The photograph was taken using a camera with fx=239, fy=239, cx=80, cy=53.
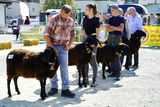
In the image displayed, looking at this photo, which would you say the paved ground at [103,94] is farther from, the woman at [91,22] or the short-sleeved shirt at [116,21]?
the short-sleeved shirt at [116,21]

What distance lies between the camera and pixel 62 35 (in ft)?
17.0

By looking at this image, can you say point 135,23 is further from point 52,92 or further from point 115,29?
point 52,92

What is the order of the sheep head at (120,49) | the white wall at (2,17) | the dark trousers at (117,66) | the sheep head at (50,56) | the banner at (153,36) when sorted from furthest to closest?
1. the white wall at (2,17)
2. the banner at (153,36)
3. the dark trousers at (117,66)
4. the sheep head at (120,49)
5. the sheep head at (50,56)

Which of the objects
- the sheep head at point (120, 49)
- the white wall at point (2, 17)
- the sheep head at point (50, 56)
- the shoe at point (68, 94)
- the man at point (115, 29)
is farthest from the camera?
the white wall at point (2, 17)

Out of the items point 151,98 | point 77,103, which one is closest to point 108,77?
point 151,98

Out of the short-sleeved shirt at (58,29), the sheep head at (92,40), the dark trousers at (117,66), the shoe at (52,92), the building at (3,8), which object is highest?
the building at (3,8)

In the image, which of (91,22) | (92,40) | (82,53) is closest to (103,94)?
(82,53)

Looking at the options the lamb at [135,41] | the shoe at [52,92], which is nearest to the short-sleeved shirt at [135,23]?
the lamb at [135,41]

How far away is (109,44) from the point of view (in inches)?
292

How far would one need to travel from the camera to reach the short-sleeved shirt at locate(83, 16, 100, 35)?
607 centimetres

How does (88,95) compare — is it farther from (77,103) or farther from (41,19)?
(41,19)

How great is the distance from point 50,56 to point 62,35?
1.99 ft

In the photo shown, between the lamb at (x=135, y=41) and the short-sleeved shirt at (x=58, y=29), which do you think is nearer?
the short-sleeved shirt at (x=58, y=29)

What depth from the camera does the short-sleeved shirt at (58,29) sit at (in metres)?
5.04
